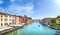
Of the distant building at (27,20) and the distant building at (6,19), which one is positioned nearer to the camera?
the distant building at (6,19)

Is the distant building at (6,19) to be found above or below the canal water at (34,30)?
above

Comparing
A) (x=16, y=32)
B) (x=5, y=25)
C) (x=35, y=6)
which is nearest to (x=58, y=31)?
(x=35, y=6)

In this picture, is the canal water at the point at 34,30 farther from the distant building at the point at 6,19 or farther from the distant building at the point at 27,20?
the distant building at the point at 6,19

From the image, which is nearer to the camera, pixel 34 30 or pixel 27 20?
pixel 34 30

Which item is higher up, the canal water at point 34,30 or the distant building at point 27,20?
the distant building at point 27,20

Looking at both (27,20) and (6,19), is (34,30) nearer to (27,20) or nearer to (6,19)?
(27,20)

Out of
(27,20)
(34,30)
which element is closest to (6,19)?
(27,20)

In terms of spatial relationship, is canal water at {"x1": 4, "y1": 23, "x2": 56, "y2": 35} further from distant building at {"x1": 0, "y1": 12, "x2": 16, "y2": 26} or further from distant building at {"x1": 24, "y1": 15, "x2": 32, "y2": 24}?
distant building at {"x1": 0, "y1": 12, "x2": 16, "y2": 26}

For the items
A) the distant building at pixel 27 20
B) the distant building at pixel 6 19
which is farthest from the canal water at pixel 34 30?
the distant building at pixel 6 19

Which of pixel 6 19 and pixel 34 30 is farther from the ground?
pixel 6 19
